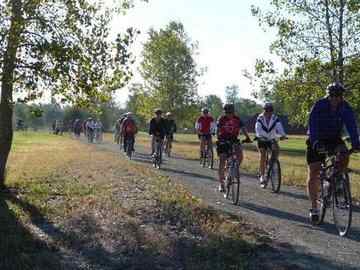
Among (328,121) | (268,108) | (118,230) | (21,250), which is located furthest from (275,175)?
(21,250)

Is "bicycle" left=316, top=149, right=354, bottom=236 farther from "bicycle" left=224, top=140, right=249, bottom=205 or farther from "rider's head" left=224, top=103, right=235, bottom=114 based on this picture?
"rider's head" left=224, top=103, right=235, bottom=114

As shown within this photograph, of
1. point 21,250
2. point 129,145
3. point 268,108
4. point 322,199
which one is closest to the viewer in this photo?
point 21,250

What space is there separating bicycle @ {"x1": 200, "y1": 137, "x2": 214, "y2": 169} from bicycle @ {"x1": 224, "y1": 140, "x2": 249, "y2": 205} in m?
8.25

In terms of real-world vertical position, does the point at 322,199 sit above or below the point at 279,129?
below

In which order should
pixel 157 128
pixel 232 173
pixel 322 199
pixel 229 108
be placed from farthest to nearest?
pixel 157 128, pixel 229 108, pixel 232 173, pixel 322 199

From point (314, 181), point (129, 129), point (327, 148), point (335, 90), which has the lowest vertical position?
point (314, 181)

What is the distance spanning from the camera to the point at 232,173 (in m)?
12.0

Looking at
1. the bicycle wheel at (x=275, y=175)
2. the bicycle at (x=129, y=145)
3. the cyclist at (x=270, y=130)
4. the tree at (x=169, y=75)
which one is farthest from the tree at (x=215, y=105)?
the bicycle wheel at (x=275, y=175)

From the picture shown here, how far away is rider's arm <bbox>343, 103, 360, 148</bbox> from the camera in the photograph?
28.0 feet

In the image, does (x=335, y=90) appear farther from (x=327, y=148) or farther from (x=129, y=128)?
(x=129, y=128)

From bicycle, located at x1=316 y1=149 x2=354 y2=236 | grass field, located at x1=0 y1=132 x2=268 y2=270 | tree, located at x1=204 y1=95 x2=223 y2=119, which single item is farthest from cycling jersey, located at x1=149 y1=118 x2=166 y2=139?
tree, located at x1=204 y1=95 x2=223 y2=119

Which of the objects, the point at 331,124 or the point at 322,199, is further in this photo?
the point at 322,199

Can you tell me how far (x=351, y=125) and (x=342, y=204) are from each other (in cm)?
109

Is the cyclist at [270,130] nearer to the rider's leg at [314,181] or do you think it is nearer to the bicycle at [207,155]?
the rider's leg at [314,181]
